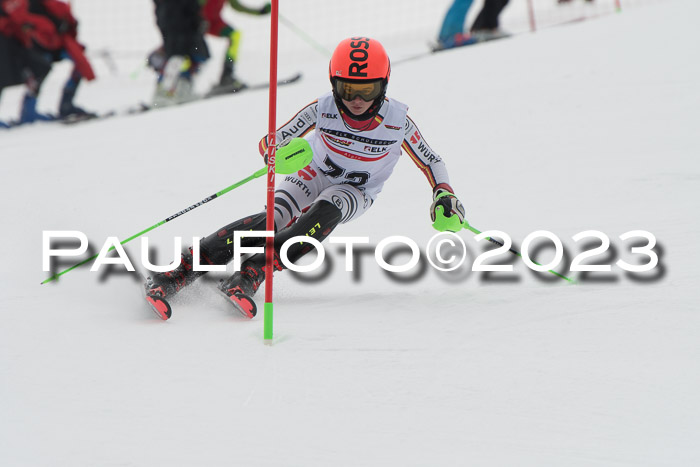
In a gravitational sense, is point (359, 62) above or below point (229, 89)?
above

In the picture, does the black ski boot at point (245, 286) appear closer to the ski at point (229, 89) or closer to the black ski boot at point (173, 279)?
the black ski boot at point (173, 279)

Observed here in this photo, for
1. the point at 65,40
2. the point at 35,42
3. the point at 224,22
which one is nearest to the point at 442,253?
the point at 224,22

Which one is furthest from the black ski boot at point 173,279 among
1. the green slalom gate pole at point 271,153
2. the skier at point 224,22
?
the skier at point 224,22

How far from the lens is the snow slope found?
90.7 inches

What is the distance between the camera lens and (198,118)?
Result: 8242mm

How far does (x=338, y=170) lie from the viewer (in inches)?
157

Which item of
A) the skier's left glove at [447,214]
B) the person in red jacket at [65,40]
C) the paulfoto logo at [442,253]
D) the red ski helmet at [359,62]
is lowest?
the paulfoto logo at [442,253]

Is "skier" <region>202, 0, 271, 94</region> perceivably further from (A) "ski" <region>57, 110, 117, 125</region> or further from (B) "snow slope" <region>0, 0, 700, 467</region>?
(B) "snow slope" <region>0, 0, 700, 467</region>

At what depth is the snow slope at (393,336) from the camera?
7.55ft

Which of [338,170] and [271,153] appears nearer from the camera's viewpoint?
[271,153]

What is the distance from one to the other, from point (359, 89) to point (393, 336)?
116 cm

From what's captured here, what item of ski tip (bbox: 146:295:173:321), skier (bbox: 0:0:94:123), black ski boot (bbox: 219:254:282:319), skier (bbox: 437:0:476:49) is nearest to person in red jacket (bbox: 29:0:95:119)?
skier (bbox: 0:0:94:123)

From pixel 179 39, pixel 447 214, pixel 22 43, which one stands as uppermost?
pixel 179 39

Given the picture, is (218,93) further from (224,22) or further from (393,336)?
(393,336)
